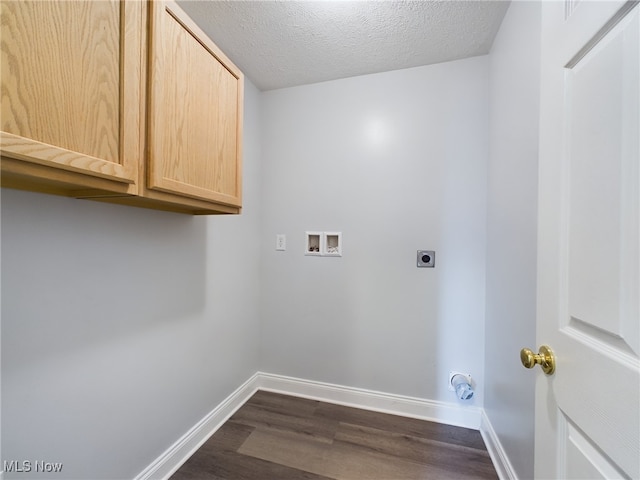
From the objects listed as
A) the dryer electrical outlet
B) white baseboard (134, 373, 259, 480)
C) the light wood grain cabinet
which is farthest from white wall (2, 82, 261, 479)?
the dryer electrical outlet

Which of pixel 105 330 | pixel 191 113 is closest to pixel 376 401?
pixel 105 330

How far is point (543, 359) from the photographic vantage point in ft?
2.07

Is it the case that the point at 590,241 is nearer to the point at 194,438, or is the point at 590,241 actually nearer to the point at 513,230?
the point at 513,230

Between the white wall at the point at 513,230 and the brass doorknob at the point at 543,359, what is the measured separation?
447 millimetres

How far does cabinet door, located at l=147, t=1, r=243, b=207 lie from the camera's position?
860mm

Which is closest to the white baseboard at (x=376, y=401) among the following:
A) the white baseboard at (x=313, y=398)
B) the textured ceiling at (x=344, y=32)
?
the white baseboard at (x=313, y=398)

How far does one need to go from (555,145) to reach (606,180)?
20cm

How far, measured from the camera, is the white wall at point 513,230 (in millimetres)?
1051

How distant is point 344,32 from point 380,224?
1.16 metres

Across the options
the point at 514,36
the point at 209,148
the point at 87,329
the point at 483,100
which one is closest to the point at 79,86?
the point at 209,148

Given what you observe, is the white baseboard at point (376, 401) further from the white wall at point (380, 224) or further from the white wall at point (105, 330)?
the white wall at point (105, 330)

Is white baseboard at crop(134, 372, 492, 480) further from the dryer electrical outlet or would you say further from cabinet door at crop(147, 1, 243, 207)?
cabinet door at crop(147, 1, 243, 207)

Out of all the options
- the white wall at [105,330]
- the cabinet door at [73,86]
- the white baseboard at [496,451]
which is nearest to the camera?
the cabinet door at [73,86]

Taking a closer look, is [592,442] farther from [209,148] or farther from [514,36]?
[514,36]
